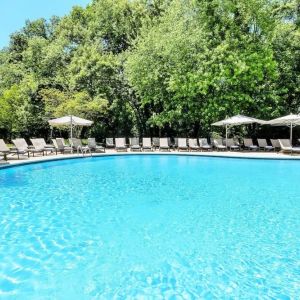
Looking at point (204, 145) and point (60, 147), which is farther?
point (204, 145)

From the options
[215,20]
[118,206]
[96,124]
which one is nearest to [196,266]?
[118,206]

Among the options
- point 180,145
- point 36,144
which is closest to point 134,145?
point 180,145

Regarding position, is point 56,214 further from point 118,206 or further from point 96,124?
point 96,124

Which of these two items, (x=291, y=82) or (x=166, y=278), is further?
(x=291, y=82)

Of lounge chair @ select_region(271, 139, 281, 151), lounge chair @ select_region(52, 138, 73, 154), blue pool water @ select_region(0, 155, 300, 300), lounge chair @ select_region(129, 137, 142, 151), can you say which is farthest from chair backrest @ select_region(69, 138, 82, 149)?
lounge chair @ select_region(271, 139, 281, 151)

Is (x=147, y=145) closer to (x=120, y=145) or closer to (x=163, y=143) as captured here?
(x=163, y=143)

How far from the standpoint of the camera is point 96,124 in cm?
2725

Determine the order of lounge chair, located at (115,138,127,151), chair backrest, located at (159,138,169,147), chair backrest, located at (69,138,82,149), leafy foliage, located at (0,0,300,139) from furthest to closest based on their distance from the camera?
leafy foliage, located at (0,0,300,139)
chair backrest, located at (159,138,169,147)
lounge chair, located at (115,138,127,151)
chair backrest, located at (69,138,82,149)

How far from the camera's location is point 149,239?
18.7ft

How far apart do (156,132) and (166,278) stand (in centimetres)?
2405

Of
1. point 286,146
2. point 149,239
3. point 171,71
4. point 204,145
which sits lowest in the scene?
point 149,239

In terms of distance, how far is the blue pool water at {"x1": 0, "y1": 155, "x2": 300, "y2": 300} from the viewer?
406cm

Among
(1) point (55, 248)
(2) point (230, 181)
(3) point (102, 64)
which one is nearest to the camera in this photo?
(1) point (55, 248)

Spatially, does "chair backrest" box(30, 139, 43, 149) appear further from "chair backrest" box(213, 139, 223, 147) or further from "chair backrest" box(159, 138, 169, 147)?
"chair backrest" box(213, 139, 223, 147)
